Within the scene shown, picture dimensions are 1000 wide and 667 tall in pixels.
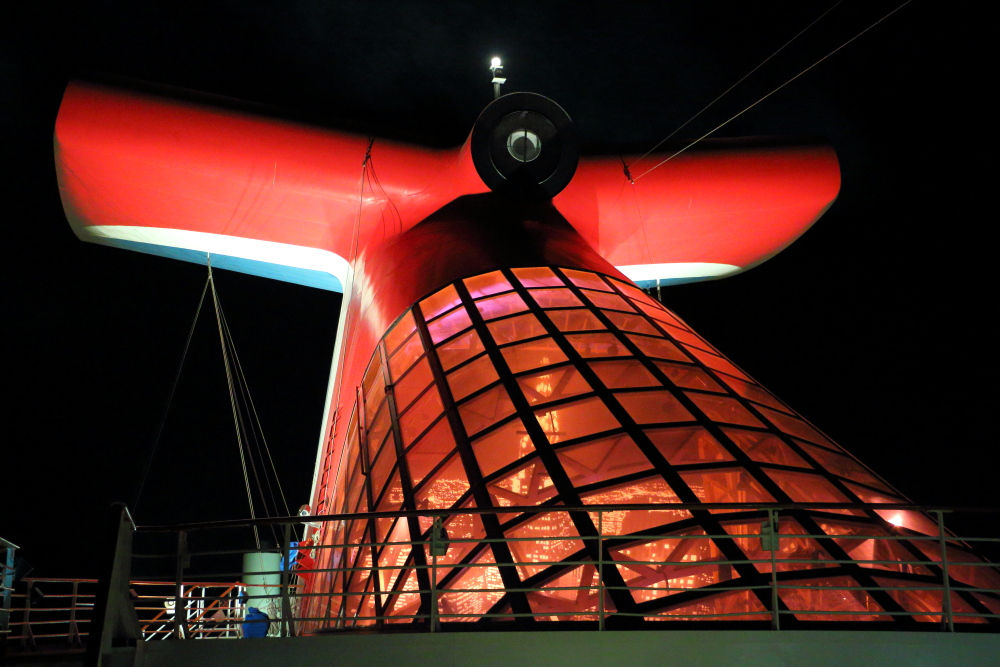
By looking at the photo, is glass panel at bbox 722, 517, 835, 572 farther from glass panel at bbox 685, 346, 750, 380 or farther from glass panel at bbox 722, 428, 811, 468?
glass panel at bbox 685, 346, 750, 380

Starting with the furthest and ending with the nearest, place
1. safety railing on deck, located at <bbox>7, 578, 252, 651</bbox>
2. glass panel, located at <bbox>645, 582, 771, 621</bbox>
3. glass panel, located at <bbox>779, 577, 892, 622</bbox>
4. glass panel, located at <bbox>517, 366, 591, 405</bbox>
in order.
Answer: glass panel, located at <bbox>517, 366, 591, 405</bbox>
safety railing on deck, located at <bbox>7, 578, 252, 651</bbox>
glass panel, located at <bbox>779, 577, 892, 622</bbox>
glass panel, located at <bbox>645, 582, 771, 621</bbox>

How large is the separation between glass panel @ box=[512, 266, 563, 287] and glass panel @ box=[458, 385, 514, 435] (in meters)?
2.27

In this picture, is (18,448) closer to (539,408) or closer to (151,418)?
(151,418)

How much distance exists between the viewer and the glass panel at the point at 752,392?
977cm

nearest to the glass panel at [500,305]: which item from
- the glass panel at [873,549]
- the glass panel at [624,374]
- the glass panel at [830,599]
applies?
the glass panel at [624,374]

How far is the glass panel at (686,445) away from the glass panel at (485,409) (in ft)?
4.64

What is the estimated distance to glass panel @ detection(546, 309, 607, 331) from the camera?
10180 millimetres

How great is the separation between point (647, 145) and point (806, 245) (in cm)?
1525

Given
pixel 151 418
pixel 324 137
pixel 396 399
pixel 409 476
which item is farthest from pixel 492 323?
pixel 151 418

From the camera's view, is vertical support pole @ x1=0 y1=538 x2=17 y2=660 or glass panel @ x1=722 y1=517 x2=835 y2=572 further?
vertical support pole @ x1=0 y1=538 x2=17 y2=660

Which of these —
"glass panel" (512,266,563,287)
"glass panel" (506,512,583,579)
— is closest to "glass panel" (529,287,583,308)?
"glass panel" (512,266,563,287)

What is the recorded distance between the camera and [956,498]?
83.2 feet

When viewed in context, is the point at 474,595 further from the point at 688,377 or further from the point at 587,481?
the point at 688,377

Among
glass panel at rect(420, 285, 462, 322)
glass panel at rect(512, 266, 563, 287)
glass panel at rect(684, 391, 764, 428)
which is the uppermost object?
glass panel at rect(512, 266, 563, 287)
